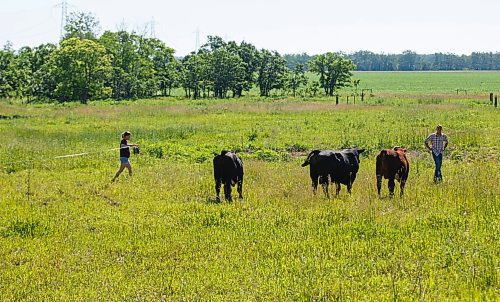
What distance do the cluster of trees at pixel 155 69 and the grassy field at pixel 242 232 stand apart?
2174 inches

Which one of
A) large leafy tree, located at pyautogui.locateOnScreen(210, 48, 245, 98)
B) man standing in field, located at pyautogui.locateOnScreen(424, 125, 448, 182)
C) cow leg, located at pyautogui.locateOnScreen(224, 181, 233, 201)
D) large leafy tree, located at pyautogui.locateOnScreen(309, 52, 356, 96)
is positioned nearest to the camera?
cow leg, located at pyautogui.locateOnScreen(224, 181, 233, 201)

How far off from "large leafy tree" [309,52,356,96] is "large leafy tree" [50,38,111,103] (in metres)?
34.3

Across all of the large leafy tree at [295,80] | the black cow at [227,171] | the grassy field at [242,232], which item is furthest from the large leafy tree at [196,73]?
the black cow at [227,171]

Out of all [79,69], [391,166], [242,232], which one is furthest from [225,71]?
[242,232]

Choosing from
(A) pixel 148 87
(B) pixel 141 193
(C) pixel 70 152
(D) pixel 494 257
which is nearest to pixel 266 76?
(A) pixel 148 87

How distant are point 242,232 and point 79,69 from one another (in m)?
62.8

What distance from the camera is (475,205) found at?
1263 cm

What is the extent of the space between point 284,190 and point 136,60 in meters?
74.0

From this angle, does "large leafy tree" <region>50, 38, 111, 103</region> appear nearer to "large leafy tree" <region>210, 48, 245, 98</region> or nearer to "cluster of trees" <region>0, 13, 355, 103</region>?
"cluster of trees" <region>0, 13, 355, 103</region>

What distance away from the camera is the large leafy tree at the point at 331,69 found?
8844 cm

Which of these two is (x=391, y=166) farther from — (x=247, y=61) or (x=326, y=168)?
(x=247, y=61)

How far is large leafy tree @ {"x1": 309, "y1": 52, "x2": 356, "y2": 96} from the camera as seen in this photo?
88438 millimetres

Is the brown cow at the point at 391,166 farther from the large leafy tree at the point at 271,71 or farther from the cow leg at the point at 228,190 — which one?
the large leafy tree at the point at 271,71

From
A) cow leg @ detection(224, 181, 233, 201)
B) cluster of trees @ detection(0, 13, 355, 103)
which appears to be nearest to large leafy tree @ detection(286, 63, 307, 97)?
cluster of trees @ detection(0, 13, 355, 103)
